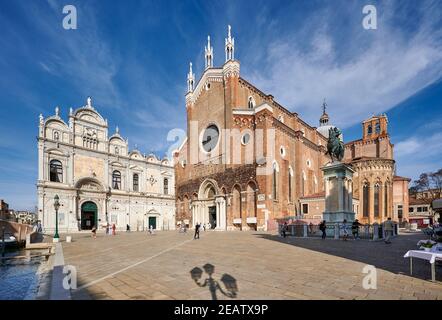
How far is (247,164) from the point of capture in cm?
2644

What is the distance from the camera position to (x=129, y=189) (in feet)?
113

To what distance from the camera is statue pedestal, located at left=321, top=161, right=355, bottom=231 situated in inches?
614

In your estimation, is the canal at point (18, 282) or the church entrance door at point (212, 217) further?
the church entrance door at point (212, 217)

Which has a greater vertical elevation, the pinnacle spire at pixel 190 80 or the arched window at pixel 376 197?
the pinnacle spire at pixel 190 80

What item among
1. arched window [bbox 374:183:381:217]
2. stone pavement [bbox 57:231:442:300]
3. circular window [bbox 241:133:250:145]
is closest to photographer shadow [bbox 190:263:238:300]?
stone pavement [bbox 57:231:442:300]

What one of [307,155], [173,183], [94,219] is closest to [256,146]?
[307,155]

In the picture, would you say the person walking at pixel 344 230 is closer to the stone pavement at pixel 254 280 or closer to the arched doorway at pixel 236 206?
the stone pavement at pixel 254 280

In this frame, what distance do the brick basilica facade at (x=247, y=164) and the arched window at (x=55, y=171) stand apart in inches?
599

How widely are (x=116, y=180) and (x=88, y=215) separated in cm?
573

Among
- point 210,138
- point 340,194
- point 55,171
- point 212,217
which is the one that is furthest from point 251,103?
point 55,171

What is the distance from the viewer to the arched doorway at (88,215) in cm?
2947

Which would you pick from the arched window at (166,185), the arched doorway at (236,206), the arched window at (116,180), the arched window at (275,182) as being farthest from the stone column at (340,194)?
the arched window at (166,185)

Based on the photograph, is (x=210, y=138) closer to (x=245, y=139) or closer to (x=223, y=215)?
(x=245, y=139)
